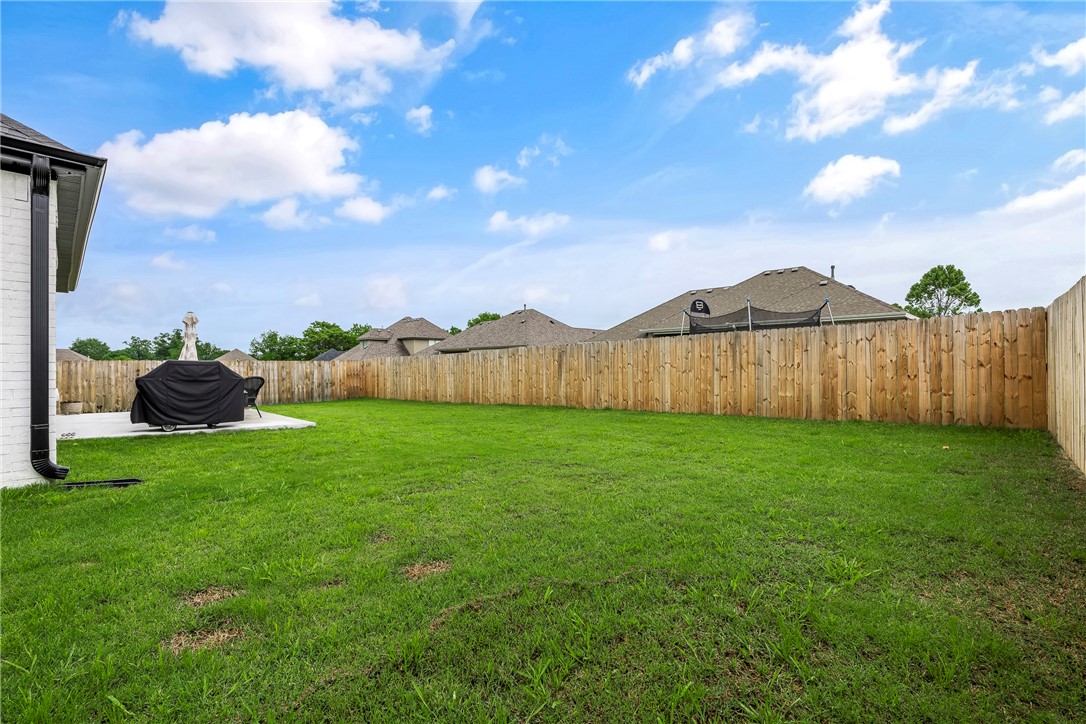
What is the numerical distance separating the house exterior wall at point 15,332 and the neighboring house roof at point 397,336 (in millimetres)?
30294

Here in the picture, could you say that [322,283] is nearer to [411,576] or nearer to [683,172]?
[683,172]

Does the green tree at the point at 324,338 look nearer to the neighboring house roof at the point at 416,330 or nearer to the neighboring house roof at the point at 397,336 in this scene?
the neighboring house roof at the point at 397,336

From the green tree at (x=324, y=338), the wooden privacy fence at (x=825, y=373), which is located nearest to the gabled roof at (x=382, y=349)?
the green tree at (x=324, y=338)

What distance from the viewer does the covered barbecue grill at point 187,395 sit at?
7473mm

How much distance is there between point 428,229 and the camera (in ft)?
58.3

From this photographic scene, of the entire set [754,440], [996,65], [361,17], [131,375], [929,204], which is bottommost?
[754,440]

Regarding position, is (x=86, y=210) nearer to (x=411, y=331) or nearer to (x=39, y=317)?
(x=39, y=317)

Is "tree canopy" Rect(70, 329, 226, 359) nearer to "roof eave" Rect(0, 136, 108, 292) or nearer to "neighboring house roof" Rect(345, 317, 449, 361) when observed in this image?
"neighboring house roof" Rect(345, 317, 449, 361)

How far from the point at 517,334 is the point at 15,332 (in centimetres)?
2067

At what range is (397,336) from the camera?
35.3 m

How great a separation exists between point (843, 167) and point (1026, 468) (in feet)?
30.6

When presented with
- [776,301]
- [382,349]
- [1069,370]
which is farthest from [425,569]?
[382,349]

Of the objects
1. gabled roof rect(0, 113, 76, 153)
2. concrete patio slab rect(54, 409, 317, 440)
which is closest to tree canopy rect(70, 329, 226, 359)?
concrete patio slab rect(54, 409, 317, 440)

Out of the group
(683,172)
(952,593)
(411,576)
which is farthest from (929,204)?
(411,576)
